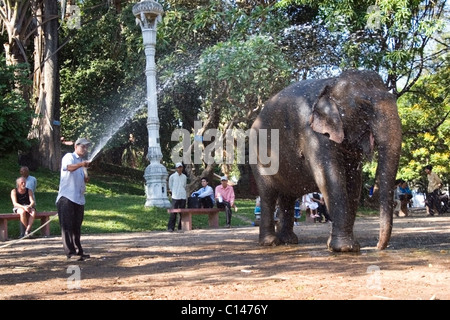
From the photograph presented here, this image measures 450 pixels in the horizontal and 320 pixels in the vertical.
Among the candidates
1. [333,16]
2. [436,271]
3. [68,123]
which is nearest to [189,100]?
[68,123]

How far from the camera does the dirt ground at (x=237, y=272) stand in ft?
21.1

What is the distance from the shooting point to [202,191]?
20.1 meters

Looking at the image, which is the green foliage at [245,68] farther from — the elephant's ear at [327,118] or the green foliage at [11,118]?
the elephant's ear at [327,118]

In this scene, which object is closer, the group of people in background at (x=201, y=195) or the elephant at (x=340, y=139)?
the elephant at (x=340, y=139)

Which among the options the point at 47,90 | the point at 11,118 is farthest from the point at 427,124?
the point at 11,118

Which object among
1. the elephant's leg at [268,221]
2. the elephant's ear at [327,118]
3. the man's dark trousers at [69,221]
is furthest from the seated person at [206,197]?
the elephant's ear at [327,118]

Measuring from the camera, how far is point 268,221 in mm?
11602

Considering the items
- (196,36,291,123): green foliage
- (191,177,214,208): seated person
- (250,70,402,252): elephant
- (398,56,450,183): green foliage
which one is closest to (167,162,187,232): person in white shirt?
(191,177,214,208): seated person

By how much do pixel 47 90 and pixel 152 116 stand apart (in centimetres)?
932

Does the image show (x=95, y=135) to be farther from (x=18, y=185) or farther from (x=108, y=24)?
(x=18, y=185)

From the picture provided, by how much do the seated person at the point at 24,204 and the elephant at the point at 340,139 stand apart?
7017 millimetres

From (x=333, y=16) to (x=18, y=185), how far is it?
11524 millimetres
